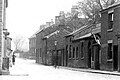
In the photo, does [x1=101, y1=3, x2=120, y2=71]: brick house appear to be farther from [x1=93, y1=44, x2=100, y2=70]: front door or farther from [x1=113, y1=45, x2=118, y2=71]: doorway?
[x1=93, y1=44, x2=100, y2=70]: front door

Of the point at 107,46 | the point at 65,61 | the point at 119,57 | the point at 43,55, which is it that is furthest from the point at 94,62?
the point at 43,55

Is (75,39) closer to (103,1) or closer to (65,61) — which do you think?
(65,61)

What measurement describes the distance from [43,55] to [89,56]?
32288 mm

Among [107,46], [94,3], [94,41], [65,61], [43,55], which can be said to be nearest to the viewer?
[107,46]

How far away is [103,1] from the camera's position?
56.0 metres

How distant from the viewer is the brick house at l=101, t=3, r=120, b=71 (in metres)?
32.0

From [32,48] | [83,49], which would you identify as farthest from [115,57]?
[32,48]

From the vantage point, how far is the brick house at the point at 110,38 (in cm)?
3197

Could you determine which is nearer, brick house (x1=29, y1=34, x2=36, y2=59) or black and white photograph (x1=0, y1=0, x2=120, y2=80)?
black and white photograph (x1=0, y1=0, x2=120, y2=80)

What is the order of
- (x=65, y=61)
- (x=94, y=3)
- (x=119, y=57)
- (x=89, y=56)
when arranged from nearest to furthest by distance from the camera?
(x=119, y=57) → (x=89, y=56) → (x=65, y=61) → (x=94, y=3)

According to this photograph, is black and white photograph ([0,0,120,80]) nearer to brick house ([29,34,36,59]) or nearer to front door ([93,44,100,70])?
front door ([93,44,100,70])

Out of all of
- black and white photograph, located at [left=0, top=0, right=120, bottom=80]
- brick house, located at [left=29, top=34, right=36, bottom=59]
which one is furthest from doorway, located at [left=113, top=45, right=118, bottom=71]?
brick house, located at [left=29, top=34, right=36, bottom=59]

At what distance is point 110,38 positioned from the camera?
110 feet

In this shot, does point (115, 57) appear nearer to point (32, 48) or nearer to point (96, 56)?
point (96, 56)
